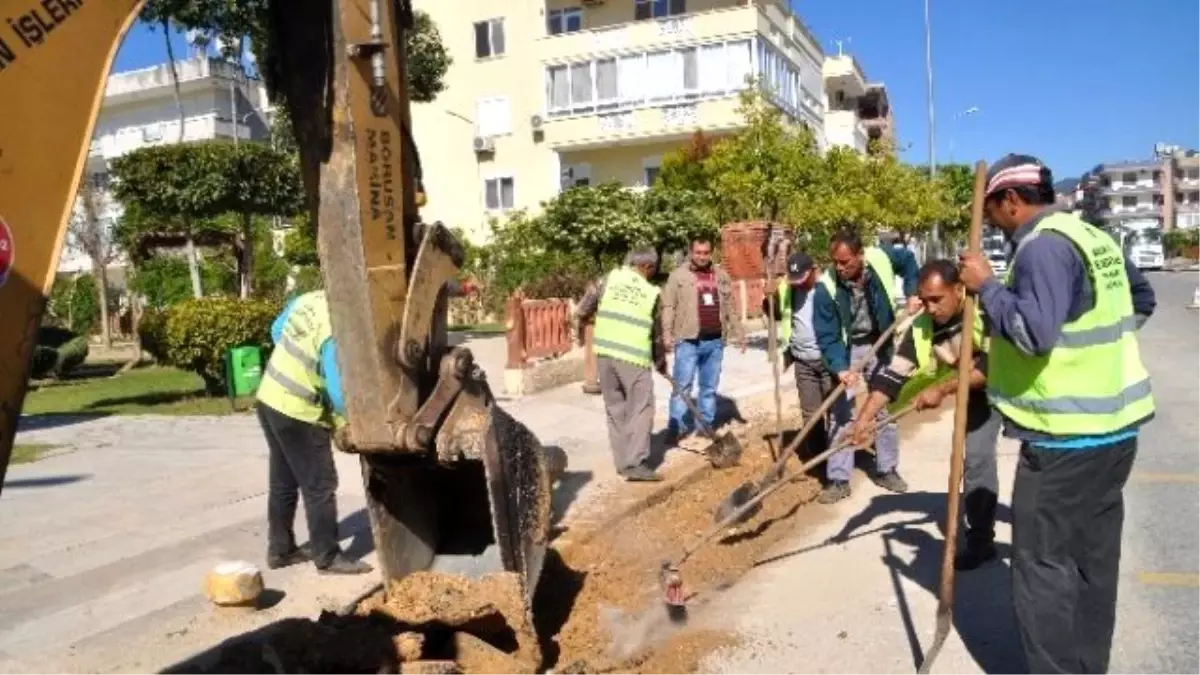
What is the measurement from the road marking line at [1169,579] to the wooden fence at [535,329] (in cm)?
791

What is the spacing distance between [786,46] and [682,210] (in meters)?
14.4

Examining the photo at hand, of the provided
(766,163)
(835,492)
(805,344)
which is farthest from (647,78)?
(835,492)

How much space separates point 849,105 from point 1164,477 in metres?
48.2

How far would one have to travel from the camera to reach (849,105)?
52.7 metres

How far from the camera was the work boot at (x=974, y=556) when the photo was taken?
18.1ft

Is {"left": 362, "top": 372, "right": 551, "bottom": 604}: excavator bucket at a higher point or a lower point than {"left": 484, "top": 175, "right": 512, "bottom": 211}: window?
lower

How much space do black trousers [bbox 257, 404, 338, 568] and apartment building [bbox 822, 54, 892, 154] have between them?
1160 inches

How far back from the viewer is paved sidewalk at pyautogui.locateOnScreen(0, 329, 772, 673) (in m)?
4.70

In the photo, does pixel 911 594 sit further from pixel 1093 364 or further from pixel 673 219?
pixel 673 219

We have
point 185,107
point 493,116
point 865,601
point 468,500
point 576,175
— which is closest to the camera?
point 468,500

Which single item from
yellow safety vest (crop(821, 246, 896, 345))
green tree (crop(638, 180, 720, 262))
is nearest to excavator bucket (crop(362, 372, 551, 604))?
yellow safety vest (crop(821, 246, 896, 345))

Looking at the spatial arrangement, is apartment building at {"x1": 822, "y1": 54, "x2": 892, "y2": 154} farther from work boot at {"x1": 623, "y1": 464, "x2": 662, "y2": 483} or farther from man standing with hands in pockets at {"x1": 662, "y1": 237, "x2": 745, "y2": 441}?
work boot at {"x1": 623, "y1": 464, "x2": 662, "y2": 483}

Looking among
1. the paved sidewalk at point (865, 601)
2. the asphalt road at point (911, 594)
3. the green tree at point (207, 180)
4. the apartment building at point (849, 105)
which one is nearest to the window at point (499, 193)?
the apartment building at point (849, 105)

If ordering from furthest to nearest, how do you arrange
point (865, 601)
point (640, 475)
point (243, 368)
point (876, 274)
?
point (243, 368), point (640, 475), point (876, 274), point (865, 601)
